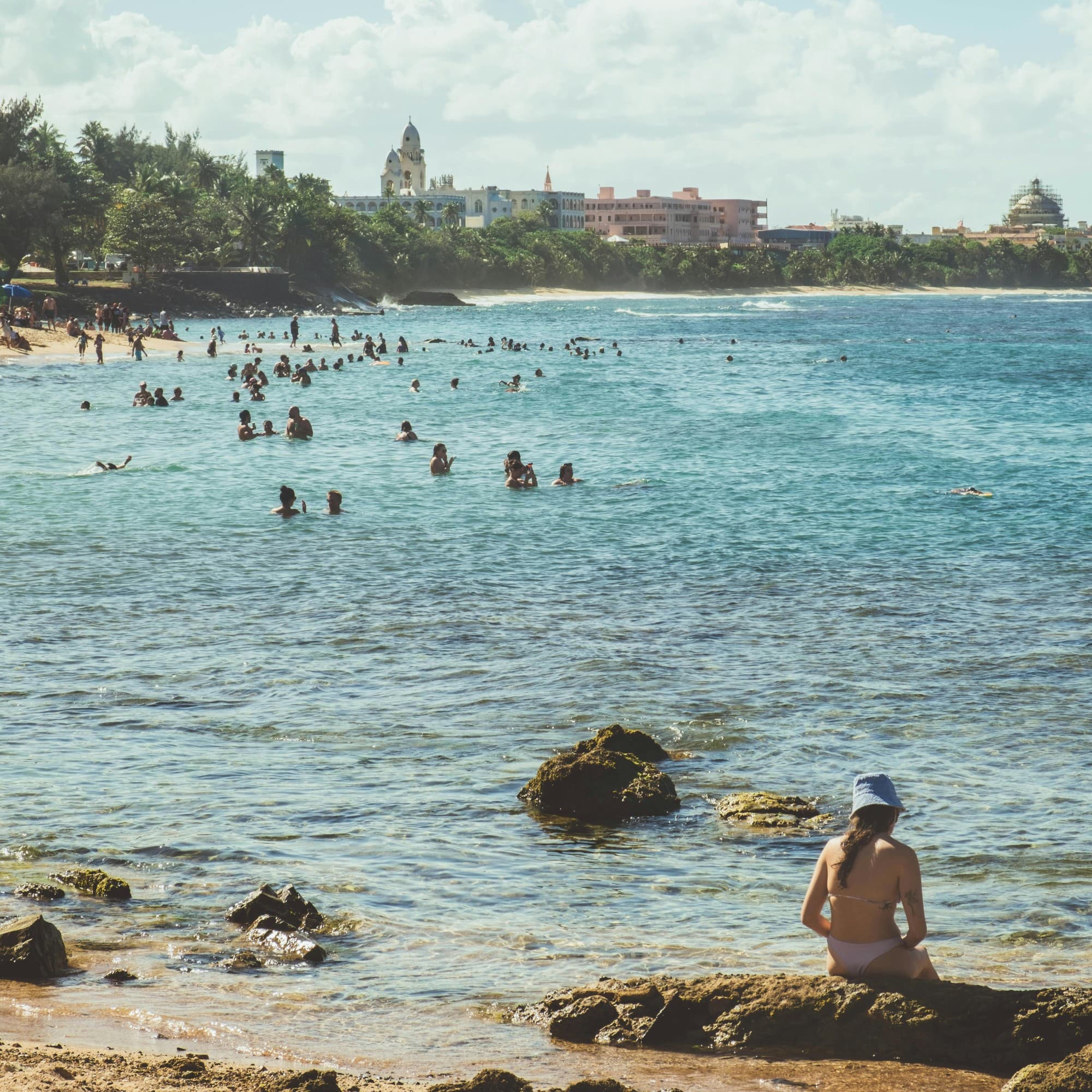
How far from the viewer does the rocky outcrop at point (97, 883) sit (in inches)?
356

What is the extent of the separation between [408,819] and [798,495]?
1998 centimetres

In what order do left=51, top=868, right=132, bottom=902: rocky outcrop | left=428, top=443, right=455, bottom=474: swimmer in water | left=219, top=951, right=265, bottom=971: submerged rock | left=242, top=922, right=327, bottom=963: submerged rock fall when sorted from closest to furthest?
1. left=219, top=951, right=265, bottom=971: submerged rock
2. left=242, top=922, right=327, bottom=963: submerged rock
3. left=51, top=868, right=132, bottom=902: rocky outcrop
4. left=428, top=443, right=455, bottom=474: swimmer in water


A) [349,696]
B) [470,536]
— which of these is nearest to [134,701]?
[349,696]

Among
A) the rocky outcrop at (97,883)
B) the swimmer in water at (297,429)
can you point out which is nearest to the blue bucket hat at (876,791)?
the rocky outcrop at (97,883)

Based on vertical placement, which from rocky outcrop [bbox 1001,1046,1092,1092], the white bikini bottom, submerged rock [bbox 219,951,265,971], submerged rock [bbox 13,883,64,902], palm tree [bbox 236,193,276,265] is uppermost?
palm tree [bbox 236,193,276,265]

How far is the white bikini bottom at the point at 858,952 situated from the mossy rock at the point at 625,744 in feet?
A: 15.0

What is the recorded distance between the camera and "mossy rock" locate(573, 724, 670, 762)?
37.1ft

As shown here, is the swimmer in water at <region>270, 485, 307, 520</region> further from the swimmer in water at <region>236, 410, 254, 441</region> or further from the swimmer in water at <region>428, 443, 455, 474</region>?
the swimmer in water at <region>236, 410, 254, 441</region>

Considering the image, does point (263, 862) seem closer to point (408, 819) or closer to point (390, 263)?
point (408, 819)

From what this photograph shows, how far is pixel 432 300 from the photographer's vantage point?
159375 millimetres

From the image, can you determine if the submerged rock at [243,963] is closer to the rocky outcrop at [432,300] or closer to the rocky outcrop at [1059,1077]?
the rocky outcrop at [1059,1077]

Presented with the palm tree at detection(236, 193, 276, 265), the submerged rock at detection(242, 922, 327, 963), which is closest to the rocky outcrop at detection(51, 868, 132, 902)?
the submerged rock at detection(242, 922, 327, 963)

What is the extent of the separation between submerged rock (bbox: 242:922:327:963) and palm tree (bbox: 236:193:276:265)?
411ft

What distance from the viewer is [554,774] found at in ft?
35.7
